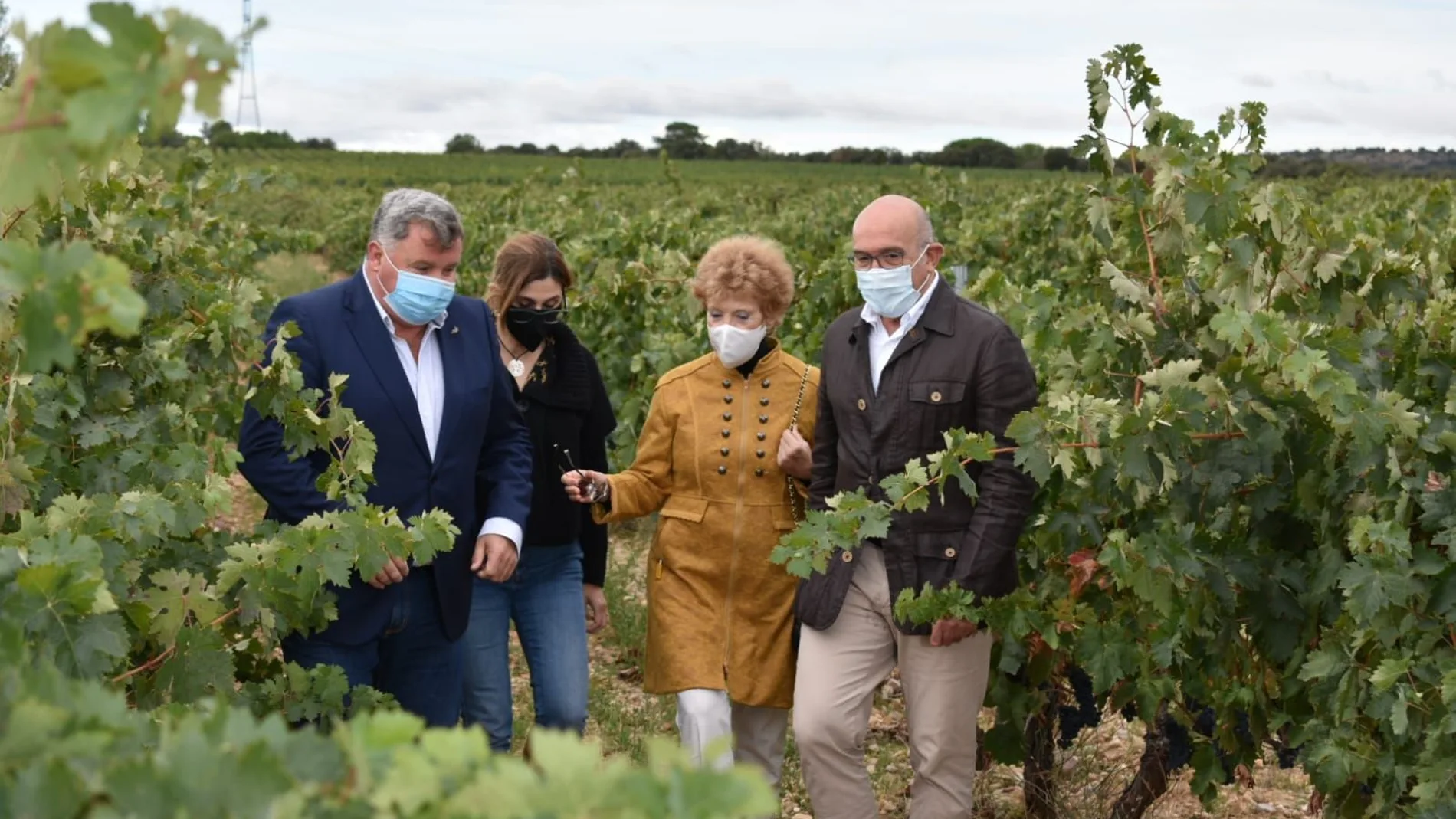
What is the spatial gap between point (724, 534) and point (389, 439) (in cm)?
101

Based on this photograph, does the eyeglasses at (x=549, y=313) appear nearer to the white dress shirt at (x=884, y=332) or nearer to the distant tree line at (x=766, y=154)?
the white dress shirt at (x=884, y=332)

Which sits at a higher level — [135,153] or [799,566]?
[135,153]

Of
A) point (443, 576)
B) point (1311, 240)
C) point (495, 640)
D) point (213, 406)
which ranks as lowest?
point (495, 640)

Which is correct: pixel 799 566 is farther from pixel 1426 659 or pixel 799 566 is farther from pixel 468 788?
pixel 468 788

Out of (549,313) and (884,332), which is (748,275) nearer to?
(884,332)

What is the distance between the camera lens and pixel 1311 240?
3893 mm

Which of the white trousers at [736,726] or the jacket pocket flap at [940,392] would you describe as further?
the white trousers at [736,726]

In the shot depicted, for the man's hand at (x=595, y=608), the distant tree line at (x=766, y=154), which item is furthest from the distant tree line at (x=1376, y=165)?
the man's hand at (x=595, y=608)

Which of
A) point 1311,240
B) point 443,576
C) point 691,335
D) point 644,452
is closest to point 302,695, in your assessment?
point 443,576

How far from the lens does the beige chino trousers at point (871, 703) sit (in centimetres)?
404

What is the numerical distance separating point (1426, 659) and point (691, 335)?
618cm

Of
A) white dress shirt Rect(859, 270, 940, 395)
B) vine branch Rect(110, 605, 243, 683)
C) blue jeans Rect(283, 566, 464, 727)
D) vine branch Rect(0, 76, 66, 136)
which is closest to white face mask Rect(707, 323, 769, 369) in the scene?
white dress shirt Rect(859, 270, 940, 395)

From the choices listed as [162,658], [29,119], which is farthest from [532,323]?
[29,119]

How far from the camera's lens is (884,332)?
4156 mm
